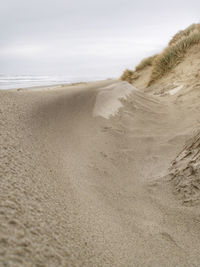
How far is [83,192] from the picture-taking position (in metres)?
0.95

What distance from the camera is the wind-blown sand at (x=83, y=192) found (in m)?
0.56

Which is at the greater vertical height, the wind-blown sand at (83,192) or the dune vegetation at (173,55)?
the dune vegetation at (173,55)

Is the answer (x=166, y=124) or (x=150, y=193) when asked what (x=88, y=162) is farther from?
(x=166, y=124)

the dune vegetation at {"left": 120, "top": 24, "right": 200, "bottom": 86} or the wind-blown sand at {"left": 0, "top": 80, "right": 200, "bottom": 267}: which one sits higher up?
the dune vegetation at {"left": 120, "top": 24, "right": 200, "bottom": 86}

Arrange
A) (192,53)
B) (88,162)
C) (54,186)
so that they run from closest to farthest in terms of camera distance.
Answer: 1. (54,186)
2. (88,162)
3. (192,53)

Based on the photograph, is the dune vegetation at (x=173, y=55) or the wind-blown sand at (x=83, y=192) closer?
the wind-blown sand at (x=83, y=192)

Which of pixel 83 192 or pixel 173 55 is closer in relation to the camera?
pixel 83 192

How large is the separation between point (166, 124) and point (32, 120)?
1.57 m

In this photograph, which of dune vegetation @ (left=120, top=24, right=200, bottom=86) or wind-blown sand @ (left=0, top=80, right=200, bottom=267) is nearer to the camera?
wind-blown sand @ (left=0, top=80, right=200, bottom=267)

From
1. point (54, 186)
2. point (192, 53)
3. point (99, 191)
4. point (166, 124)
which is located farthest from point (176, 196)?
point (192, 53)

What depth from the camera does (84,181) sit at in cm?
106

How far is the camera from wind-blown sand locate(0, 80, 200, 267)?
1.85 feet

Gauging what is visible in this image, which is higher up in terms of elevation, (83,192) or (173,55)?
(173,55)

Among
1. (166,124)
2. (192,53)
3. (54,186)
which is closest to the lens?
(54,186)
